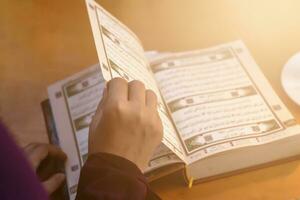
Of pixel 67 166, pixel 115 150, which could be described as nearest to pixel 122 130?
pixel 115 150

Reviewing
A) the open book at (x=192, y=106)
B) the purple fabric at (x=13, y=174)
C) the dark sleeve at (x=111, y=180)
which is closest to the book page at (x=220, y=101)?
the open book at (x=192, y=106)

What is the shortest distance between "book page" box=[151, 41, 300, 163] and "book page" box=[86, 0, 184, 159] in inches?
0.9

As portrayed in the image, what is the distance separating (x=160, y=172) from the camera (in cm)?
80

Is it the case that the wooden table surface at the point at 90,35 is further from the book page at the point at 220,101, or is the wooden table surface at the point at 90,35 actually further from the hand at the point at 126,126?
the hand at the point at 126,126

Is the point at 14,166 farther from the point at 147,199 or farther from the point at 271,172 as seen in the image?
the point at 271,172

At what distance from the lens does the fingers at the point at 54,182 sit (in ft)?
2.70

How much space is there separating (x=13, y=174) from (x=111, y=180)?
25 cm

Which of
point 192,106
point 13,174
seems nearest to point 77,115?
point 192,106

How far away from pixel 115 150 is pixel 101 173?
0.04 meters

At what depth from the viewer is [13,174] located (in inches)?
18.4

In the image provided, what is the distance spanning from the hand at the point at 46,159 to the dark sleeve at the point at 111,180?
0.13 metres

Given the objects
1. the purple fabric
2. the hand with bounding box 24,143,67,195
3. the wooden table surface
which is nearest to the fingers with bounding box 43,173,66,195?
the hand with bounding box 24,143,67,195

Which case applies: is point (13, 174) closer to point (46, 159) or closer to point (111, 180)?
point (111, 180)

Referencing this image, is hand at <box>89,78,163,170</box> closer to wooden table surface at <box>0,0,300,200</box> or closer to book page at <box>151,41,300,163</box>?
book page at <box>151,41,300,163</box>
